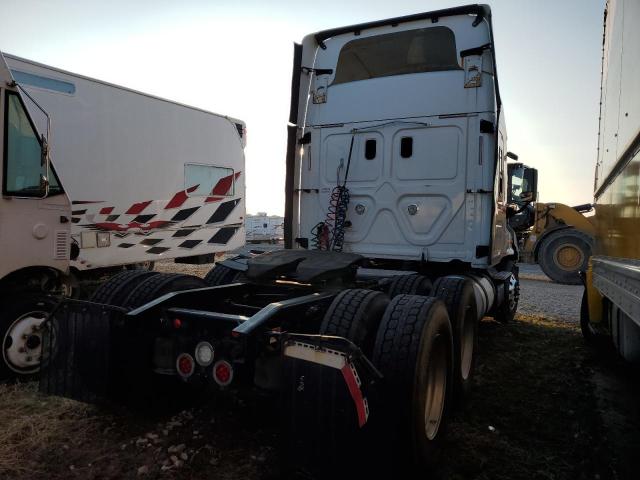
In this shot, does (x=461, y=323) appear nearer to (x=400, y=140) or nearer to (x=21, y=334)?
(x=400, y=140)

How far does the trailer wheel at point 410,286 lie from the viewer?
13.3 feet

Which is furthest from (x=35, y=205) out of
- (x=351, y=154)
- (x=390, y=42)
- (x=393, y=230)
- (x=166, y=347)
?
(x=390, y=42)

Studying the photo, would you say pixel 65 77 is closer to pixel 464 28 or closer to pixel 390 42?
pixel 390 42

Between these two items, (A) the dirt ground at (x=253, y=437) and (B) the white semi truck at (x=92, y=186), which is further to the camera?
(B) the white semi truck at (x=92, y=186)

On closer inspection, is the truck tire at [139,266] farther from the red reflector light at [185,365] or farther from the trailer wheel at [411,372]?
the trailer wheel at [411,372]

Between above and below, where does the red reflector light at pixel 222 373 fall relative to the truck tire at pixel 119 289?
below

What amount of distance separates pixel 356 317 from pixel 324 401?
2.22 feet

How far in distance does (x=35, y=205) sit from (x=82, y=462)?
2.52 m

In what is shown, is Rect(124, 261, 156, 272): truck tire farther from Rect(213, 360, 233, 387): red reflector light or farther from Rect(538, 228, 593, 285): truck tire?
Rect(538, 228, 593, 285): truck tire

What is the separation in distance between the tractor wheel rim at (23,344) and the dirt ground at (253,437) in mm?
209

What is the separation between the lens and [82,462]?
9.00ft

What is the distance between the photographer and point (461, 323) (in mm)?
3848

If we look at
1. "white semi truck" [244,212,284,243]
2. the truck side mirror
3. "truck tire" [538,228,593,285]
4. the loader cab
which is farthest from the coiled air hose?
"white semi truck" [244,212,284,243]

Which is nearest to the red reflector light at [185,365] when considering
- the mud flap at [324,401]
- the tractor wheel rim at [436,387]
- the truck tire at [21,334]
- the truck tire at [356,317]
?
the mud flap at [324,401]
